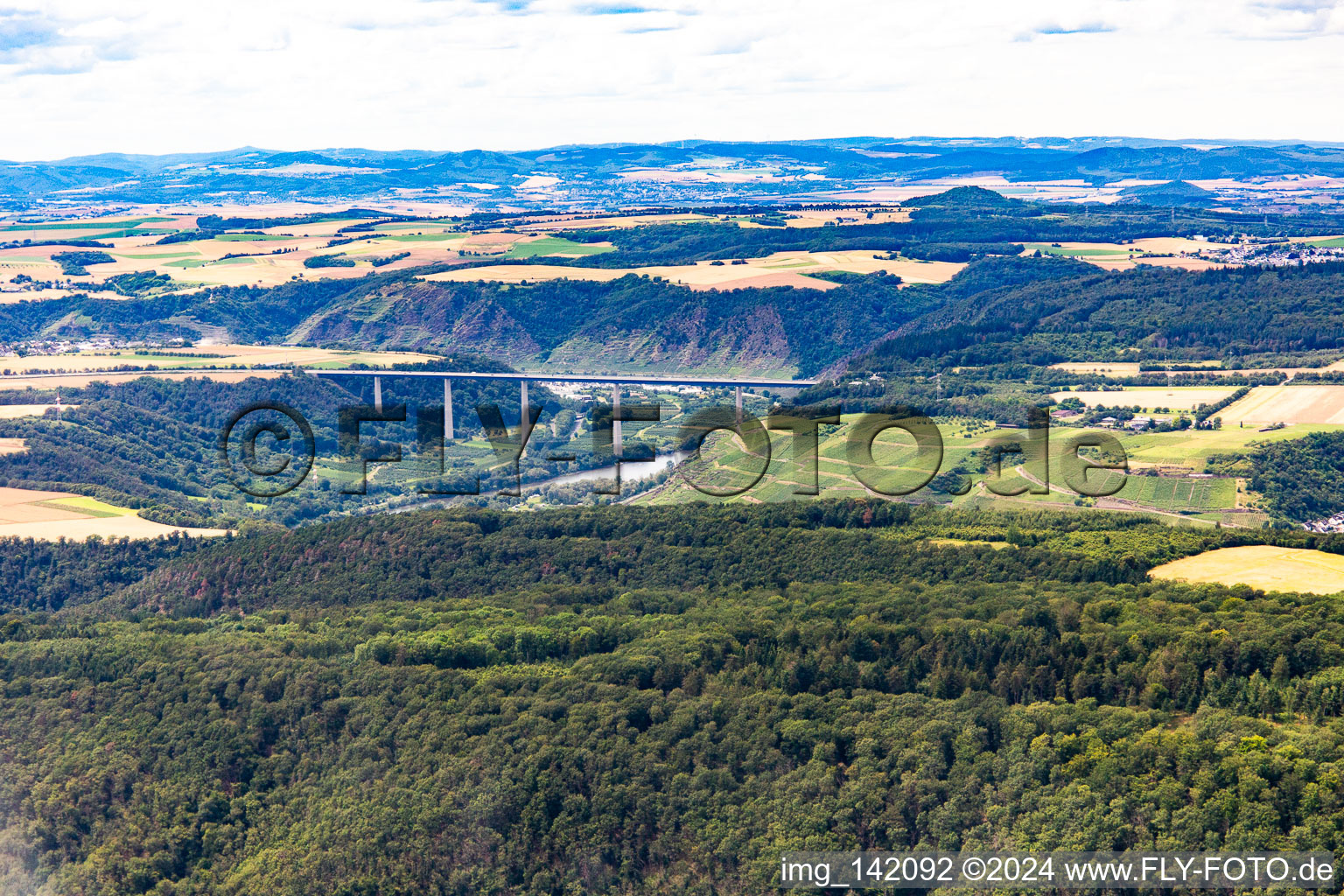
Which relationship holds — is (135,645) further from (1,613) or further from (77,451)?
(77,451)

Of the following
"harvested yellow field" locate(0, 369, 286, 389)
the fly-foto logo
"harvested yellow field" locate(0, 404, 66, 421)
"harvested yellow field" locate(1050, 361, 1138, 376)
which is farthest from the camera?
"harvested yellow field" locate(0, 369, 286, 389)

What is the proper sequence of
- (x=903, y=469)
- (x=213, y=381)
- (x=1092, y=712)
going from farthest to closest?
(x=213, y=381) < (x=903, y=469) < (x=1092, y=712)

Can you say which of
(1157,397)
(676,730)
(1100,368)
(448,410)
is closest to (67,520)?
(448,410)

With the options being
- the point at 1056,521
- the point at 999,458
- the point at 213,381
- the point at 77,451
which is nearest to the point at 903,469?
the point at 999,458

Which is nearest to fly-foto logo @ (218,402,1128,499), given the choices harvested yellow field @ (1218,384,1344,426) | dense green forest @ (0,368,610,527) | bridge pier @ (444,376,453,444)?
bridge pier @ (444,376,453,444)

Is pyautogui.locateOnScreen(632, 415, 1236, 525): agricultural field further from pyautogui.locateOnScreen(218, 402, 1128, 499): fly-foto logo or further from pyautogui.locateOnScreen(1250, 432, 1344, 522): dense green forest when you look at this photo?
pyautogui.locateOnScreen(1250, 432, 1344, 522): dense green forest

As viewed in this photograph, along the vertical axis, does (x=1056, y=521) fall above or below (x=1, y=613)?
above
